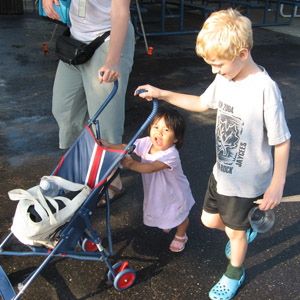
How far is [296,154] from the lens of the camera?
417 cm

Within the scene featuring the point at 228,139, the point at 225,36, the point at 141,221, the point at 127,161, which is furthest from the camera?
the point at 141,221

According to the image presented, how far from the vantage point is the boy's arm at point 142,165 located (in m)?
2.29

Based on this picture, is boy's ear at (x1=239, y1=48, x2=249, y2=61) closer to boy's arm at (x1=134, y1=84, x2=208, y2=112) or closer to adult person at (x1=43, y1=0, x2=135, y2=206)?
boy's arm at (x1=134, y1=84, x2=208, y2=112)

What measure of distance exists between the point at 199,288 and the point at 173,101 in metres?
1.13

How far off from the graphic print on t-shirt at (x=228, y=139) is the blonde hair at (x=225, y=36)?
342 mm

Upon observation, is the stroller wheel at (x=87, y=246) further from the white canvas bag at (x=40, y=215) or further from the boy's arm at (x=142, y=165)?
the boy's arm at (x=142, y=165)

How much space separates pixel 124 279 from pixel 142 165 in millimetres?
672

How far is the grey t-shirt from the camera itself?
1956 mm

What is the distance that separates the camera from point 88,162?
7.96 feet

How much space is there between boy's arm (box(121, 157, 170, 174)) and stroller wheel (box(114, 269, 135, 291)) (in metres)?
0.59

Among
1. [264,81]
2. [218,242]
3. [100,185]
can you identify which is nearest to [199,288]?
[218,242]

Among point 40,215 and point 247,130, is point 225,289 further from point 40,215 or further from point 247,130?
point 40,215

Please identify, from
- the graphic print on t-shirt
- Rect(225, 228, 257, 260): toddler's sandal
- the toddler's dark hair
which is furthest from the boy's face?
Rect(225, 228, 257, 260): toddler's sandal

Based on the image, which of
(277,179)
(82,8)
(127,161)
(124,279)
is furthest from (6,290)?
(82,8)
